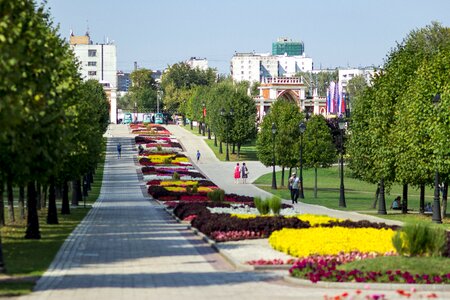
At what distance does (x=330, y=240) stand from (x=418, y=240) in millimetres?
4645

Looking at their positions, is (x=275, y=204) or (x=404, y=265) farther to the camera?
(x=275, y=204)

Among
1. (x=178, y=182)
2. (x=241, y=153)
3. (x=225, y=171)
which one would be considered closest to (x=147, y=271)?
(x=178, y=182)

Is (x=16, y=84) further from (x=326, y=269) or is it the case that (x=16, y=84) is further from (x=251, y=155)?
(x=251, y=155)

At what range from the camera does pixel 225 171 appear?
311 feet

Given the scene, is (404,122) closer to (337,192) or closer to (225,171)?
(337,192)

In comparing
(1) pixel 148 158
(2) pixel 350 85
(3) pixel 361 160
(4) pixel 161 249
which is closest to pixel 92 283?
(4) pixel 161 249

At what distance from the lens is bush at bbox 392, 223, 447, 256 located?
2203 cm

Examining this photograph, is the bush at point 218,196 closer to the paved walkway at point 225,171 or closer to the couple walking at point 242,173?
the paved walkway at point 225,171

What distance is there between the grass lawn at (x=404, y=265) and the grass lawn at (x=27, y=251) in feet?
20.1

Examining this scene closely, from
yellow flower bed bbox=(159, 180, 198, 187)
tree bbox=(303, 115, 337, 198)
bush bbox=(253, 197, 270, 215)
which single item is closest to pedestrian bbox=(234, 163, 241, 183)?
tree bbox=(303, 115, 337, 198)

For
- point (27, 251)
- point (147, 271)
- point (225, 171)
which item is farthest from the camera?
point (225, 171)

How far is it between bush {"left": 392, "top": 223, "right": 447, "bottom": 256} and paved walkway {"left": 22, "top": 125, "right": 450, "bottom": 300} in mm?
2657

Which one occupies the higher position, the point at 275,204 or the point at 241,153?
the point at 241,153

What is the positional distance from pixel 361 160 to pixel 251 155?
59.5 metres
